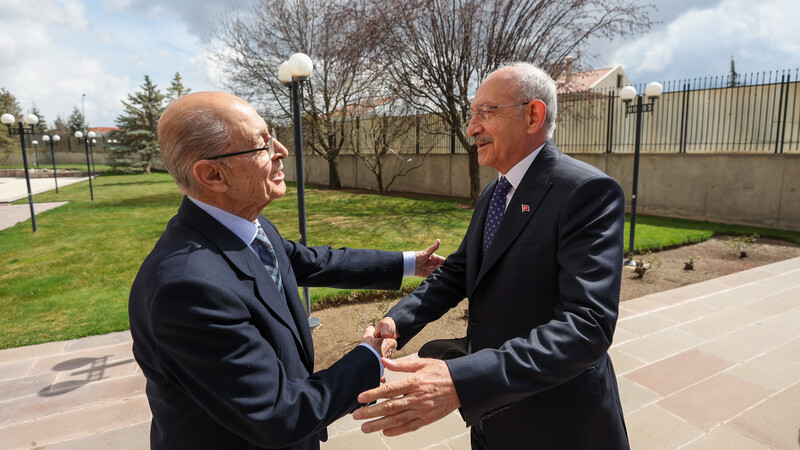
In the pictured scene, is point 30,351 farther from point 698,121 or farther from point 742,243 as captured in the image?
point 698,121

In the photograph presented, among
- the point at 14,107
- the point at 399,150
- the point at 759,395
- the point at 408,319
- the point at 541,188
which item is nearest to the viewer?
the point at 541,188

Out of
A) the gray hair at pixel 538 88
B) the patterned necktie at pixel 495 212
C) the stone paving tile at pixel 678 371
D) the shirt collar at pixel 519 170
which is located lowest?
the stone paving tile at pixel 678 371

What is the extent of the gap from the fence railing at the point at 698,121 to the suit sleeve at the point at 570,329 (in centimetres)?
1326

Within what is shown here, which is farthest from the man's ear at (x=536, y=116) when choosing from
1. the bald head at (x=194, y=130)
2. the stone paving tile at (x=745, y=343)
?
the stone paving tile at (x=745, y=343)

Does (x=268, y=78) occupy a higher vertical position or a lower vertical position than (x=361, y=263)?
higher

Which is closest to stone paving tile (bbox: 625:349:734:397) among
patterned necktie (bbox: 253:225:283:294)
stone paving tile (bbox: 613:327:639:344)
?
stone paving tile (bbox: 613:327:639:344)

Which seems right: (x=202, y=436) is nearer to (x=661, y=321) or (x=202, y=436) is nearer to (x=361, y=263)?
(x=361, y=263)

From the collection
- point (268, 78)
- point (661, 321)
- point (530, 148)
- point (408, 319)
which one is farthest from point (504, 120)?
point (268, 78)

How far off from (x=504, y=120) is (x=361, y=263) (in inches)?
42.2

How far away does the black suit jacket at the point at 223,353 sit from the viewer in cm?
127

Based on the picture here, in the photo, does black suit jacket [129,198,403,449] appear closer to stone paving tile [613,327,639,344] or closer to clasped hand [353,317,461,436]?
clasped hand [353,317,461,436]

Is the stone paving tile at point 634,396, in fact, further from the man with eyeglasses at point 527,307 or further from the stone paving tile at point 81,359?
the stone paving tile at point 81,359

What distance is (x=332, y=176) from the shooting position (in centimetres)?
2483

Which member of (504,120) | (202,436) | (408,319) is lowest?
A: (202,436)
